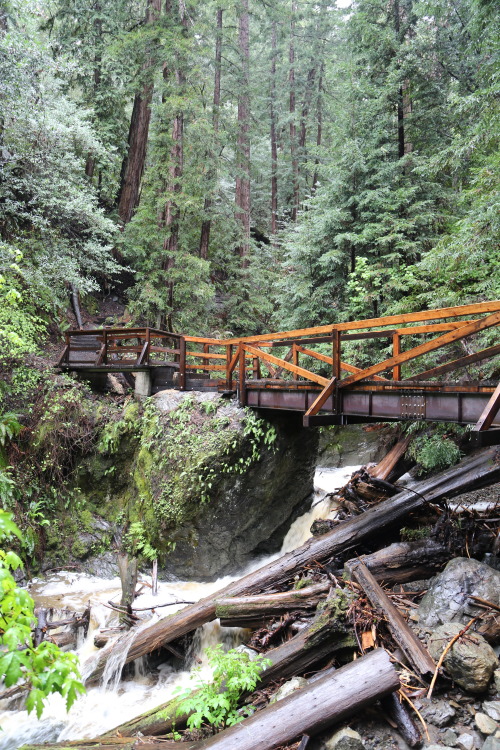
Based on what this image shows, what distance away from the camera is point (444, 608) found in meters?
5.34

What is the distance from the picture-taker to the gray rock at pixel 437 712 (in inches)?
161

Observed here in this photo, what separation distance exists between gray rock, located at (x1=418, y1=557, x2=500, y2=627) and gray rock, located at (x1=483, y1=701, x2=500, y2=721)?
1062 millimetres

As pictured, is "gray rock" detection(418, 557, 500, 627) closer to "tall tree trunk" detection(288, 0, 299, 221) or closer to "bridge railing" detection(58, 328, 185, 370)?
"bridge railing" detection(58, 328, 185, 370)

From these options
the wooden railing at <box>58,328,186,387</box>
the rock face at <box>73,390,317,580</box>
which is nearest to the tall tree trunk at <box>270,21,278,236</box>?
the wooden railing at <box>58,328,186,387</box>

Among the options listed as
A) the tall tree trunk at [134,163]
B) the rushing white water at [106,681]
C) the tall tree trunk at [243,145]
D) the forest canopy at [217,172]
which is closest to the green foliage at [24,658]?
the rushing white water at [106,681]

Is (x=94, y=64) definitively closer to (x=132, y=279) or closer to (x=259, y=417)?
(x=132, y=279)

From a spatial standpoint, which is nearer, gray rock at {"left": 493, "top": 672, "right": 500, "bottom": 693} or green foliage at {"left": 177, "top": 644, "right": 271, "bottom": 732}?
gray rock at {"left": 493, "top": 672, "right": 500, "bottom": 693}

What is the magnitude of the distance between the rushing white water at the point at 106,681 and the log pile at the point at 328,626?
1.14 ft

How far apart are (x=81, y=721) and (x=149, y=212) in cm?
1423

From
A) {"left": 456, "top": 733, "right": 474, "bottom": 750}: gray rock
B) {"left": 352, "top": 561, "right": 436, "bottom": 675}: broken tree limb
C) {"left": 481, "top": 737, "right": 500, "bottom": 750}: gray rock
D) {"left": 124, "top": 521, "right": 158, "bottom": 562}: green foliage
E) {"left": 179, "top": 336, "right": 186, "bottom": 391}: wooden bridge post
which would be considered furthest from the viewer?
{"left": 179, "top": 336, "right": 186, "bottom": 391}: wooden bridge post

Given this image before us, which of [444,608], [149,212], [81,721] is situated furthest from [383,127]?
[81,721]

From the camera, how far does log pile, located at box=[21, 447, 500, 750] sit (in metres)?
4.16

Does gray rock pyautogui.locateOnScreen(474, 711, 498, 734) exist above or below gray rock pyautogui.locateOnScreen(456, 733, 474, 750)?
above

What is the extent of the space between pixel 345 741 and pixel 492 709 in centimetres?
139
